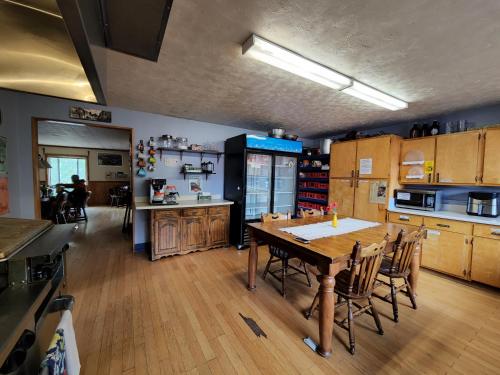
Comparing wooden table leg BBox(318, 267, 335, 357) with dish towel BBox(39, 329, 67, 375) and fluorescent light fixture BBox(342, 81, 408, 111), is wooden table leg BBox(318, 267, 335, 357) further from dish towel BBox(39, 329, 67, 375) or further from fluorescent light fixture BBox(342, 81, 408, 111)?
fluorescent light fixture BBox(342, 81, 408, 111)

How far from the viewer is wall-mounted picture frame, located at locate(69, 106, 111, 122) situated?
274 centimetres

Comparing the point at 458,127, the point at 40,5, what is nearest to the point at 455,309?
the point at 458,127

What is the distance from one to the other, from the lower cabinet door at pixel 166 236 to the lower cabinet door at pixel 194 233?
105 millimetres

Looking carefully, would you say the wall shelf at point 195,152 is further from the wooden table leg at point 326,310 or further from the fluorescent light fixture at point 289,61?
the wooden table leg at point 326,310

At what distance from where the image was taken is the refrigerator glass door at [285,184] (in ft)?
13.3

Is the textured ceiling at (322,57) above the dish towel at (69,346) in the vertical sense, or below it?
above

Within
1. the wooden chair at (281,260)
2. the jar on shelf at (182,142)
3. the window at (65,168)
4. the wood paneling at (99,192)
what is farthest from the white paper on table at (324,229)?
the window at (65,168)

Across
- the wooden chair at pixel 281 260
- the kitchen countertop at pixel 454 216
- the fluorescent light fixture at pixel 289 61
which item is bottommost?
the wooden chair at pixel 281 260

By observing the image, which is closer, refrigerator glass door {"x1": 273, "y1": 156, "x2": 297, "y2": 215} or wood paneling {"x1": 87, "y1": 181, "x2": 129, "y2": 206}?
refrigerator glass door {"x1": 273, "y1": 156, "x2": 297, "y2": 215}

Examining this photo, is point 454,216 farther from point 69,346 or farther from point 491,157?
point 69,346

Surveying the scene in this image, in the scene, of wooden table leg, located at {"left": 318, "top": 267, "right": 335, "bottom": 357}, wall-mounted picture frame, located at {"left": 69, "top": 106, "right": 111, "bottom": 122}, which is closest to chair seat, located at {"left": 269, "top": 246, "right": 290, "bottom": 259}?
wooden table leg, located at {"left": 318, "top": 267, "right": 335, "bottom": 357}

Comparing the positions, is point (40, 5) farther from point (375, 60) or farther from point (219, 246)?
point (219, 246)

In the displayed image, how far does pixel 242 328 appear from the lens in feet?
5.57

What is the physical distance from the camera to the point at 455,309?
2018 millimetres
